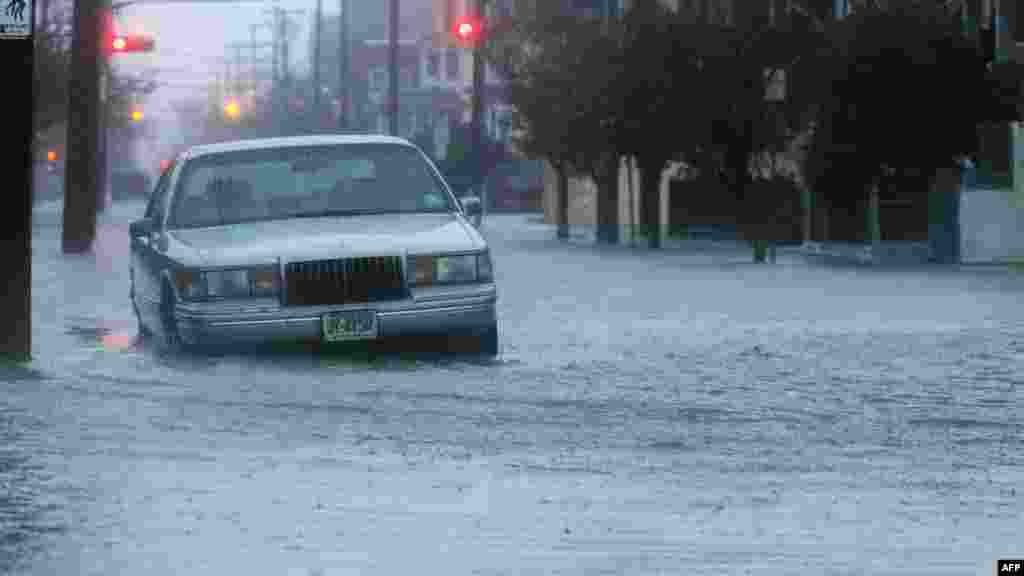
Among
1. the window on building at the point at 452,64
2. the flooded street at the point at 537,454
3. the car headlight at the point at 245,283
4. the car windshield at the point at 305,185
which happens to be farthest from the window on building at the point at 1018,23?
the window on building at the point at 452,64

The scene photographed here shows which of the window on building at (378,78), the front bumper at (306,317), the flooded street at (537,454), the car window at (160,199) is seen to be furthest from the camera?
the window on building at (378,78)

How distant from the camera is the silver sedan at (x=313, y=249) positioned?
16.3 metres

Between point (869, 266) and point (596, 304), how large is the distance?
1328 centimetres

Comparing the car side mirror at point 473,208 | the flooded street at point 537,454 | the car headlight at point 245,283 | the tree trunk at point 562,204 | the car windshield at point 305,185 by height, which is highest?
the car windshield at point 305,185

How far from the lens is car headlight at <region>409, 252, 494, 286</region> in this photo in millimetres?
16422

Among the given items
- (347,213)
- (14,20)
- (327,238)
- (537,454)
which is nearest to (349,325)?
(327,238)

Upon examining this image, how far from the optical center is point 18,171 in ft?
51.8

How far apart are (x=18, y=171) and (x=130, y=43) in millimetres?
44223

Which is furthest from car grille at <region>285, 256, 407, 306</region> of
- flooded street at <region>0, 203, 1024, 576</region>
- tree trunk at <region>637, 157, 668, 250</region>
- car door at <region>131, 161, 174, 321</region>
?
tree trunk at <region>637, 157, 668, 250</region>

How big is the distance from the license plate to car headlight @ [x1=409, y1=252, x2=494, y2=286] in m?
0.39

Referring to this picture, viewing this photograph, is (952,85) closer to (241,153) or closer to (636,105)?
(636,105)

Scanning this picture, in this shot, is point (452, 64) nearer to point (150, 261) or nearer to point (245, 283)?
point (150, 261)

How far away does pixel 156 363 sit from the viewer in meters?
16.7

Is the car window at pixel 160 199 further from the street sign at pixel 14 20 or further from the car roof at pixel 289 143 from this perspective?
the street sign at pixel 14 20
